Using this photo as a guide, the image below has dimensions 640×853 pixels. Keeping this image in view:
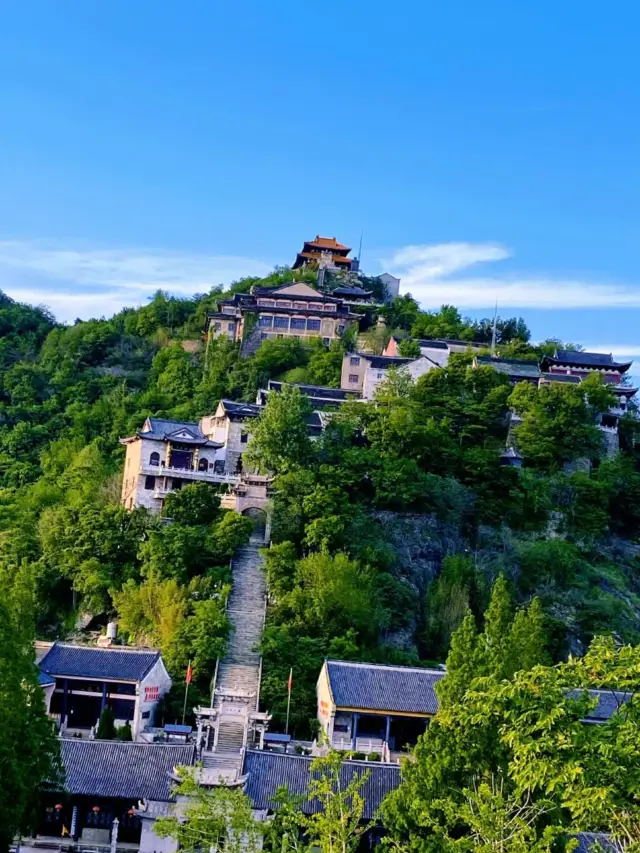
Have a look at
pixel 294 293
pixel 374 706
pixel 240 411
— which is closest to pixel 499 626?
pixel 374 706

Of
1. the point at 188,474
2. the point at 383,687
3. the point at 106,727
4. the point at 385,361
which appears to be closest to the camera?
the point at 106,727

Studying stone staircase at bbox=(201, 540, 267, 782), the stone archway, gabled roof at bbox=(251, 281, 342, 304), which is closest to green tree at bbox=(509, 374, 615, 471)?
the stone archway

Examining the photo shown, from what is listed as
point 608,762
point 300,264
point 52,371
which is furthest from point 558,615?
point 300,264

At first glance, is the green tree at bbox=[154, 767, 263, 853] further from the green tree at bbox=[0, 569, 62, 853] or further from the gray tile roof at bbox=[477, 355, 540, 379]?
the gray tile roof at bbox=[477, 355, 540, 379]

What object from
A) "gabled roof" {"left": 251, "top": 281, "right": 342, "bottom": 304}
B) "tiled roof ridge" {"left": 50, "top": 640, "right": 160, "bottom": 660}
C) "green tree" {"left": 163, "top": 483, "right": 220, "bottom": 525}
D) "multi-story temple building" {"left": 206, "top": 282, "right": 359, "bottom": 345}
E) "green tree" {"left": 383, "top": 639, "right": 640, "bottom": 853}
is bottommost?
"tiled roof ridge" {"left": 50, "top": 640, "right": 160, "bottom": 660}

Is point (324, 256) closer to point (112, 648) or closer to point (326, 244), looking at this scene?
point (326, 244)

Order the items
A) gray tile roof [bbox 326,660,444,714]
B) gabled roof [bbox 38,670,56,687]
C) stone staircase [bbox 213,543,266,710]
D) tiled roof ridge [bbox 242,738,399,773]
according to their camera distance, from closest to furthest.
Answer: tiled roof ridge [bbox 242,738,399,773] < gabled roof [bbox 38,670,56,687] < gray tile roof [bbox 326,660,444,714] < stone staircase [bbox 213,543,266,710]
